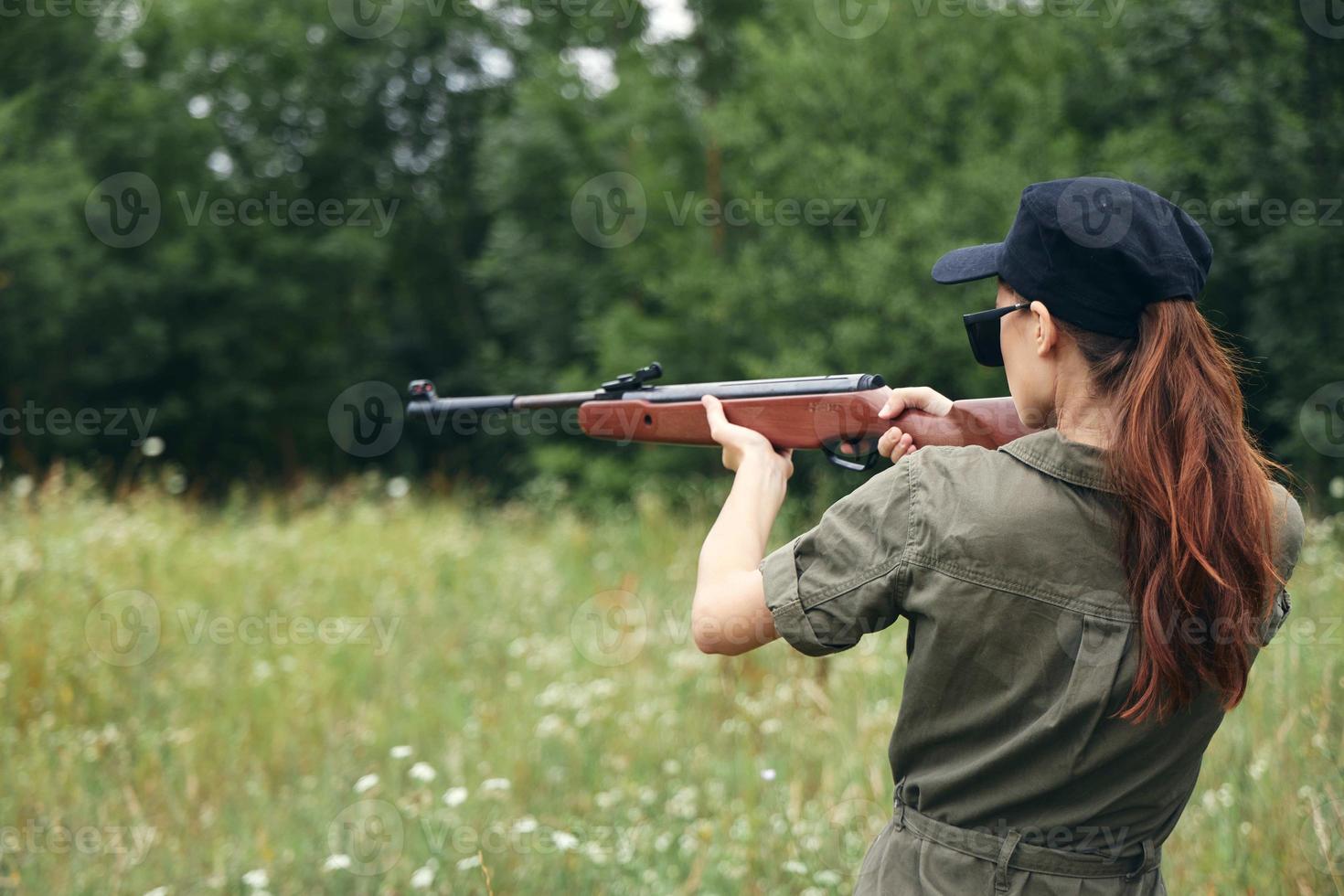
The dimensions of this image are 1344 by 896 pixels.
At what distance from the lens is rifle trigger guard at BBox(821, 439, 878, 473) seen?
229 centimetres

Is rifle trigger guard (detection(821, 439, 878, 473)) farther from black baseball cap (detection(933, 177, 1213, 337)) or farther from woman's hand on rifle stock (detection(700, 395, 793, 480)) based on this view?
black baseball cap (detection(933, 177, 1213, 337))

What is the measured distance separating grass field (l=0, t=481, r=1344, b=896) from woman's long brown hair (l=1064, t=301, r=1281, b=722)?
1.81 m

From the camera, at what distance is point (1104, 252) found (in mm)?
1479

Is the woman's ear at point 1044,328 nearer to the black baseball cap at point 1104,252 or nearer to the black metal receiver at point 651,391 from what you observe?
the black baseball cap at point 1104,252

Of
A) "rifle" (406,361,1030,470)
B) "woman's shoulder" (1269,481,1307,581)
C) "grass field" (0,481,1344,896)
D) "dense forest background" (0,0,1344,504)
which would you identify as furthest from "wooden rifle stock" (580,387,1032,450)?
"dense forest background" (0,0,1344,504)

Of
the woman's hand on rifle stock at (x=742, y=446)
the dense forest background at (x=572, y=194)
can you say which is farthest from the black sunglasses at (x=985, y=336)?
the dense forest background at (x=572, y=194)

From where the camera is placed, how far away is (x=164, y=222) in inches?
849

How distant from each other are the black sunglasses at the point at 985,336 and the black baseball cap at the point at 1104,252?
11 centimetres

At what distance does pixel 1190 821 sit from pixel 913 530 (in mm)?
2817

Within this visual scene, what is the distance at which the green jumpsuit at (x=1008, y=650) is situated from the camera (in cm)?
147

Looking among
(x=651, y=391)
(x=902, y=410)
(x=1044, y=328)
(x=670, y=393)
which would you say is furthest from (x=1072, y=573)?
(x=651, y=391)

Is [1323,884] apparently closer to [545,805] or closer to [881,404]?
[881,404]

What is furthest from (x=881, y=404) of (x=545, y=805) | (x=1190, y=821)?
(x=545, y=805)

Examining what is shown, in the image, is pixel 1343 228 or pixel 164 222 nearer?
pixel 1343 228
